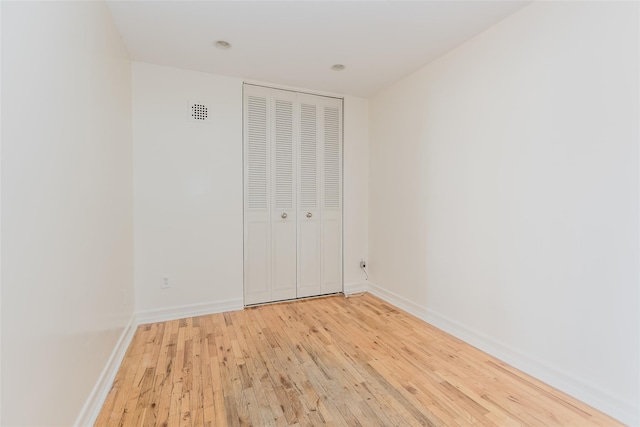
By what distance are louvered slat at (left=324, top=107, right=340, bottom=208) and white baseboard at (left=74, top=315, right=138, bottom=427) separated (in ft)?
7.92

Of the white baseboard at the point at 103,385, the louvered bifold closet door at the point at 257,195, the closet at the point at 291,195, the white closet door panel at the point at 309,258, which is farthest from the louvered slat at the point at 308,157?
the white baseboard at the point at 103,385

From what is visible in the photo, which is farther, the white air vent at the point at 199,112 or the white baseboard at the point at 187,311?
the white air vent at the point at 199,112

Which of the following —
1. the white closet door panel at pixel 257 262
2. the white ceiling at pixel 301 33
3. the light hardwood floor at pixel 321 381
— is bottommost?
the light hardwood floor at pixel 321 381

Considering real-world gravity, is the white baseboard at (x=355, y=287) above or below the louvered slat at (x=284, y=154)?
below

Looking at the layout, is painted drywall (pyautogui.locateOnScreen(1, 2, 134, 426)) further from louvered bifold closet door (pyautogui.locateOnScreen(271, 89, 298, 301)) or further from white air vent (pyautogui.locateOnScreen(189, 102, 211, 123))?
louvered bifold closet door (pyautogui.locateOnScreen(271, 89, 298, 301))

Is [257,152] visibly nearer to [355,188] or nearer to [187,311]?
[355,188]

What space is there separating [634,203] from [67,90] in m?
2.93

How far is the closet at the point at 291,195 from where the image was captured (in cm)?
334

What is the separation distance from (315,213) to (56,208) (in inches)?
103

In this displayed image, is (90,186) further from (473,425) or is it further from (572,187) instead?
(572,187)

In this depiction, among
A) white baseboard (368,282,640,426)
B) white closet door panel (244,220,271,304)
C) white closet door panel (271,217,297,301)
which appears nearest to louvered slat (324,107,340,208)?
white closet door panel (271,217,297,301)

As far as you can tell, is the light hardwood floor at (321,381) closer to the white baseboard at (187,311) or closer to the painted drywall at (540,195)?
the white baseboard at (187,311)

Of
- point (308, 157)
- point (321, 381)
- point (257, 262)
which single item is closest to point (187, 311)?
point (257, 262)

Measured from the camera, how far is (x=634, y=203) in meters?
1.55
